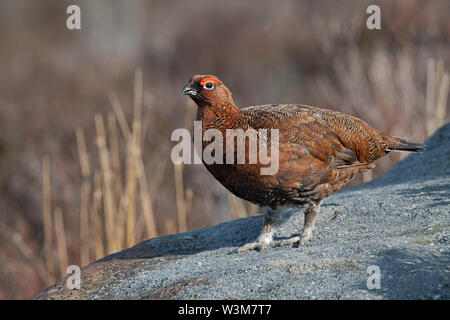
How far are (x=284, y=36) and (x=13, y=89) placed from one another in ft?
21.0

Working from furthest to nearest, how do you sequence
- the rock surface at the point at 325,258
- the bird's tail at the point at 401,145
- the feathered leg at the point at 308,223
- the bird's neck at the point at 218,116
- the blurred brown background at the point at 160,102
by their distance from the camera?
the blurred brown background at the point at 160,102, the bird's tail at the point at 401,145, the feathered leg at the point at 308,223, the bird's neck at the point at 218,116, the rock surface at the point at 325,258

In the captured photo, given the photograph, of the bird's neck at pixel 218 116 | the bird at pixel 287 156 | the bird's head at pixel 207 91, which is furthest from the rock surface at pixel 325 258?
the bird's head at pixel 207 91

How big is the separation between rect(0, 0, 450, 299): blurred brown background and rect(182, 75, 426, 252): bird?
169 cm

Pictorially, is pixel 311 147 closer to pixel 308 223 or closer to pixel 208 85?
pixel 308 223

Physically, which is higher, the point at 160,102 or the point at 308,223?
the point at 160,102

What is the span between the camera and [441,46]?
418 inches

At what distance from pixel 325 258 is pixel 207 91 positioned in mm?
1269

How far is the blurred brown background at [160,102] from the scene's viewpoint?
6.15 m

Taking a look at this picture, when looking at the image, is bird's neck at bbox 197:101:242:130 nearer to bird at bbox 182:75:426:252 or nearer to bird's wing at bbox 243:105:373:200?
bird at bbox 182:75:426:252

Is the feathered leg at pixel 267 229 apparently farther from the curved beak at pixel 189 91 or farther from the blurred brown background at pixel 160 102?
the blurred brown background at pixel 160 102

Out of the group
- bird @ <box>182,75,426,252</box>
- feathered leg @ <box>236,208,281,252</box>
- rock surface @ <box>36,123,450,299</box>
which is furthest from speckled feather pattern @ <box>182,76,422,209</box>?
rock surface @ <box>36,123,450,299</box>

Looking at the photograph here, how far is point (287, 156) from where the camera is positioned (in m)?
3.64

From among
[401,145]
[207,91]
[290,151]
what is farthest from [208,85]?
[401,145]

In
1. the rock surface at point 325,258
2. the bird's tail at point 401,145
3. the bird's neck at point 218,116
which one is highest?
the bird's neck at point 218,116
